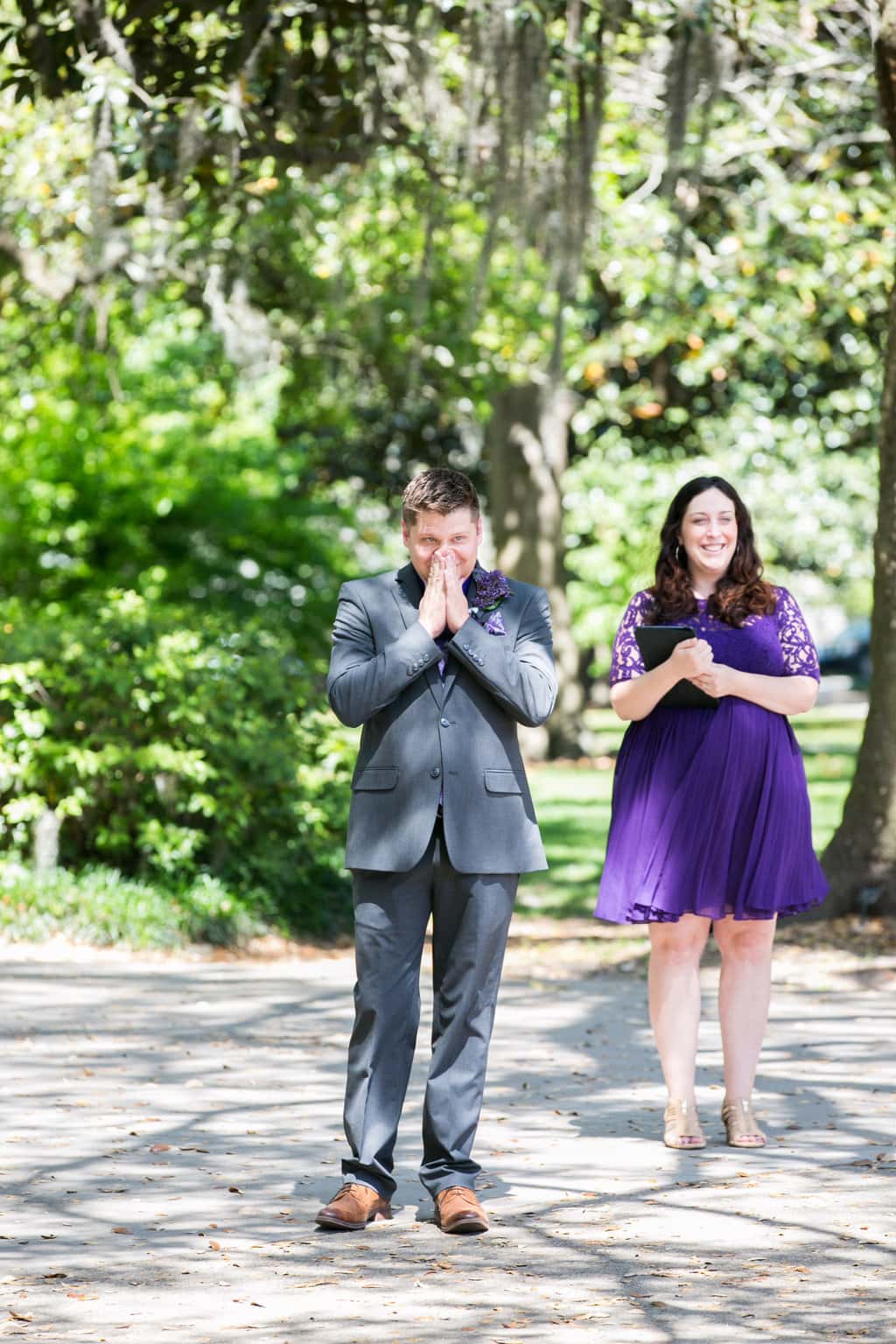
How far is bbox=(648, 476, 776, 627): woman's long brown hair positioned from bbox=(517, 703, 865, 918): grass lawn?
6.59 meters

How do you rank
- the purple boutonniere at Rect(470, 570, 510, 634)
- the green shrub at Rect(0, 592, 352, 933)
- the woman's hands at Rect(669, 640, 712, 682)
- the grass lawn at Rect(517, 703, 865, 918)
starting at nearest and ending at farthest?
the purple boutonniere at Rect(470, 570, 510, 634), the woman's hands at Rect(669, 640, 712, 682), the green shrub at Rect(0, 592, 352, 933), the grass lawn at Rect(517, 703, 865, 918)

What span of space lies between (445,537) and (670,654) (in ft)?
3.67

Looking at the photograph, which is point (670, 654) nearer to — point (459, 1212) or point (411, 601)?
point (411, 601)

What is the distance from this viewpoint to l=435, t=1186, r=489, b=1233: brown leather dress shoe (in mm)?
5035

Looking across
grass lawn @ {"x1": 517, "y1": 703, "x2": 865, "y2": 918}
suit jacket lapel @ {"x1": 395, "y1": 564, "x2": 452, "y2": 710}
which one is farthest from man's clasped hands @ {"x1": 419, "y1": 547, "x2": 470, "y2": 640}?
grass lawn @ {"x1": 517, "y1": 703, "x2": 865, "y2": 918}

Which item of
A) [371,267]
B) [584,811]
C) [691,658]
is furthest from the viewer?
[584,811]

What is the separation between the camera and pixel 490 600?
5.31 meters

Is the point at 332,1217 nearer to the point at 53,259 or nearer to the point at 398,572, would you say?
the point at 398,572

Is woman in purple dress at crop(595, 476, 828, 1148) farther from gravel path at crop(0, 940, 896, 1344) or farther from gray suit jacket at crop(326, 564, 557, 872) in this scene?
gray suit jacket at crop(326, 564, 557, 872)

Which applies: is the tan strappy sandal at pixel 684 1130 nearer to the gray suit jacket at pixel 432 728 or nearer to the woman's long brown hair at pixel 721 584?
the gray suit jacket at pixel 432 728

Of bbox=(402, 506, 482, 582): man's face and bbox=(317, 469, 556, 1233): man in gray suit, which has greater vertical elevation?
bbox=(402, 506, 482, 582): man's face

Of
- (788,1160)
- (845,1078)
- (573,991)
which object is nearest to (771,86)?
(573,991)

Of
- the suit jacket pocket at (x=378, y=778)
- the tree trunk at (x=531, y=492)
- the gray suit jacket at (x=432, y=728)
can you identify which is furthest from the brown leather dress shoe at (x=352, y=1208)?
the tree trunk at (x=531, y=492)

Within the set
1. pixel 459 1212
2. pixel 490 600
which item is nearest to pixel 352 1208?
pixel 459 1212
